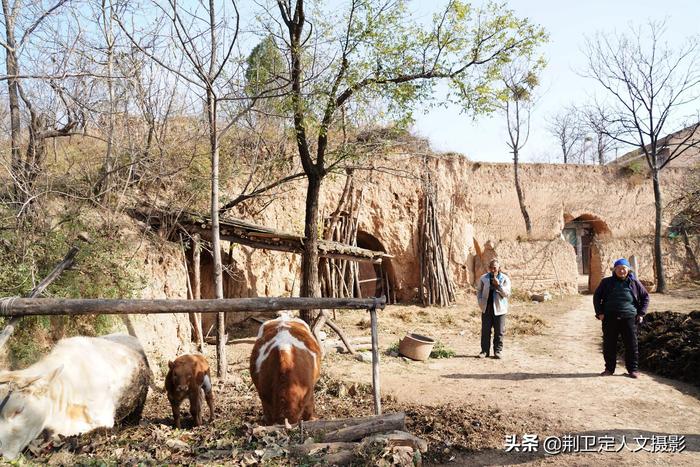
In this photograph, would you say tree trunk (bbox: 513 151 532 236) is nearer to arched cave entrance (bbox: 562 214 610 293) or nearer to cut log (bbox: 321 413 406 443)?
arched cave entrance (bbox: 562 214 610 293)

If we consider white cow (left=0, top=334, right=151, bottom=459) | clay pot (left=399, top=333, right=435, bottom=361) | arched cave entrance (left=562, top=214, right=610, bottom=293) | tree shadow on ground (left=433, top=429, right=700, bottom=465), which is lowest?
tree shadow on ground (left=433, top=429, right=700, bottom=465)

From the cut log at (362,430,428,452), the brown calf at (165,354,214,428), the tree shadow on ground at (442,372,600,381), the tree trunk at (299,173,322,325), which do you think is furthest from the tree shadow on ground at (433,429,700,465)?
the tree trunk at (299,173,322,325)

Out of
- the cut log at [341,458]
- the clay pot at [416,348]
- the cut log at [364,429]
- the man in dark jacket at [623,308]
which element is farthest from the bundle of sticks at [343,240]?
the cut log at [341,458]

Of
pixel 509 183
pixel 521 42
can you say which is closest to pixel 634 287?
pixel 521 42

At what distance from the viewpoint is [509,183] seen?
21797 millimetres

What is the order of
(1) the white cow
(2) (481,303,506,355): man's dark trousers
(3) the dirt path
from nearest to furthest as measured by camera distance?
(1) the white cow < (3) the dirt path < (2) (481,303,506,355): man's dark trousers

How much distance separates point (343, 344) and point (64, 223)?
18.5ft

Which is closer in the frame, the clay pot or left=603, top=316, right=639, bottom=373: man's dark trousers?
left=603, top=316, right=639, bottom=373: man's dark trousers

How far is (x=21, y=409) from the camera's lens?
3.41m

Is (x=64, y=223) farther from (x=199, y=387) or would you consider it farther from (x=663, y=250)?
(x=663, y=250)

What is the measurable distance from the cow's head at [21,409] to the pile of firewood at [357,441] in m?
1.63

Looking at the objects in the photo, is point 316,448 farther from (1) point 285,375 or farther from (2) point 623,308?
(2) point 623,308

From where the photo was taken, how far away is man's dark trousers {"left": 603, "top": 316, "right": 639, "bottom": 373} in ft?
23.7

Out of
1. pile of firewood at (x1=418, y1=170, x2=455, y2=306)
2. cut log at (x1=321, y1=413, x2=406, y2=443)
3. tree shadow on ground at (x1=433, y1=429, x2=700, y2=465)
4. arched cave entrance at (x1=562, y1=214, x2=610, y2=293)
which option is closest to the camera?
cut log at (x1=321, y1=413, x2=406, y2=443)
